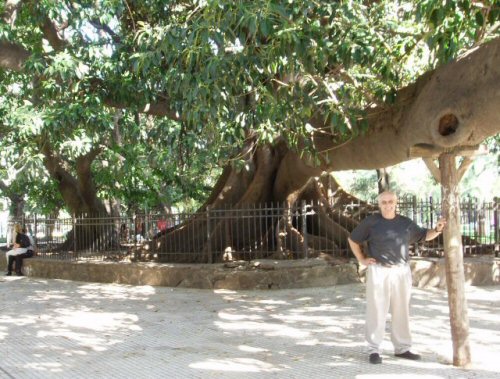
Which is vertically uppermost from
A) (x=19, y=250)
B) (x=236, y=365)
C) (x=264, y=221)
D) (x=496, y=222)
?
(x=264, y=221)

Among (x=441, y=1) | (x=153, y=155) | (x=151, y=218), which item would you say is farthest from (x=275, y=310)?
(x=153, y=155)

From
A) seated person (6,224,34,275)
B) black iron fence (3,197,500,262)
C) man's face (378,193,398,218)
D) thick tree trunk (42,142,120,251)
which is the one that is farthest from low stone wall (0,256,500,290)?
man's face (378,193,398,218)

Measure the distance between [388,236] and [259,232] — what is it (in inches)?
307

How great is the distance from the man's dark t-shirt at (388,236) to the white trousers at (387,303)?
0.37 feet

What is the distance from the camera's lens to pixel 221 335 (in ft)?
25.1

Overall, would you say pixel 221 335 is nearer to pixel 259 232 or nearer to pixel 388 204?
pixel 388 204

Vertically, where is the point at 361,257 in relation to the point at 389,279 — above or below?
above

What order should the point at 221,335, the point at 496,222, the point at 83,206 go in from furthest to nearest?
1. the point at 83,206
2. the point at 496,222
3. the point at 221,335

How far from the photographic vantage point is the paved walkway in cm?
599

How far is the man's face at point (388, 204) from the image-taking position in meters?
6.28

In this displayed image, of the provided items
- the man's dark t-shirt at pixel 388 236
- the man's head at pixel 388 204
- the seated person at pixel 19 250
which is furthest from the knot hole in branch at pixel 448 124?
the seated person at pixel 19 250

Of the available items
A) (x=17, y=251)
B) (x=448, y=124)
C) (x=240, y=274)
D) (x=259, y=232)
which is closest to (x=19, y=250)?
(x=17, y=251)

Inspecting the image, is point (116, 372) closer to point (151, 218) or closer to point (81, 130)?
point (81, 130)

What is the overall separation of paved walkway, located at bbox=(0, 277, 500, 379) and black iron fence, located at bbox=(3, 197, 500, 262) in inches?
79.0
